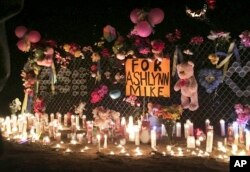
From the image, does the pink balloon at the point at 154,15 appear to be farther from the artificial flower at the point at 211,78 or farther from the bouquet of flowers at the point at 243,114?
the bouquet of flowers at the point at 243,114

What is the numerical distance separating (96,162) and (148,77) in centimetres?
274

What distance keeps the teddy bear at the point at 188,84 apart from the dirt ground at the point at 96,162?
1.82m

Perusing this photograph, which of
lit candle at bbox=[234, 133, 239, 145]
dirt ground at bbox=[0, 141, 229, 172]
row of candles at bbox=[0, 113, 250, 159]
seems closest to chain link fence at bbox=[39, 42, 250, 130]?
row of candles at bbox=[0, 113, 250, 159]

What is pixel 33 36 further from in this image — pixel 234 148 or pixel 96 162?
pixel 234 148

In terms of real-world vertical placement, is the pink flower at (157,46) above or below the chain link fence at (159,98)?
above

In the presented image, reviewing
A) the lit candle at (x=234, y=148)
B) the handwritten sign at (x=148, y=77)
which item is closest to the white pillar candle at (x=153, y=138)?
the handwritten sign at (x=148, y=77)

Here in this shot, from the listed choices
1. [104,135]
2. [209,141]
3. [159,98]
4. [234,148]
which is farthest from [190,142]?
[159,98]

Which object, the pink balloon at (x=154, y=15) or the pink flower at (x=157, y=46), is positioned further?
the pink flower at (x=157, y=46)

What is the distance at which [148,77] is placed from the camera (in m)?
8.93

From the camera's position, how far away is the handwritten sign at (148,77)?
882 cm

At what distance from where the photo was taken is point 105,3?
13.9m

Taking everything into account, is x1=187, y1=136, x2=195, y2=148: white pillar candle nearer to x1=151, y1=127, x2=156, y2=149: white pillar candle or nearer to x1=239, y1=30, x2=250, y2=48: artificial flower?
x1=151, y1=127, x2=156, y2=149: white pillar candle

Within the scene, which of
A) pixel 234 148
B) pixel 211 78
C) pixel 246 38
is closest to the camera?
pixel 234 148

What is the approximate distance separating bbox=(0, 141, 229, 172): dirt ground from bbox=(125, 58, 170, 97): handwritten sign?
192 cm
